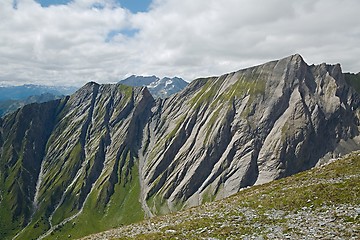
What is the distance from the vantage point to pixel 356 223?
2502 centimetres

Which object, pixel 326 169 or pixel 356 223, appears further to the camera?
pixel 326 169

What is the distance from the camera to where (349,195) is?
104 ft

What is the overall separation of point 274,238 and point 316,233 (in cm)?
306

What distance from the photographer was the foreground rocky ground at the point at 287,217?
2581 centimetres

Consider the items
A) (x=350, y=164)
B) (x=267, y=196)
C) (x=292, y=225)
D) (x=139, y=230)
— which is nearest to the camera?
(x=292, y=225)

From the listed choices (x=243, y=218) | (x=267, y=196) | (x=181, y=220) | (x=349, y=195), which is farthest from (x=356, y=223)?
(x=181, y=220)

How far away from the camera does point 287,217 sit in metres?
29.7

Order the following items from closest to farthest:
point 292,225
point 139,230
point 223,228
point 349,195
A: 1. point 292,225
2. point 223,228
3. point 349,195
4. point 139,230

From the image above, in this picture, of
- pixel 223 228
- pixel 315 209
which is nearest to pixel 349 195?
pixel 315 209

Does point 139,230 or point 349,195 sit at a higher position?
point 349,195

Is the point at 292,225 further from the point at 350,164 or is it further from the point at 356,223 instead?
the point at 350,164

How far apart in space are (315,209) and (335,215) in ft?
8.99

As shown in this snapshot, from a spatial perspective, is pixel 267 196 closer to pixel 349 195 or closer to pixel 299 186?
pixel 299 186

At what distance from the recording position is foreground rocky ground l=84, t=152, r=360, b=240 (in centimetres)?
2581
